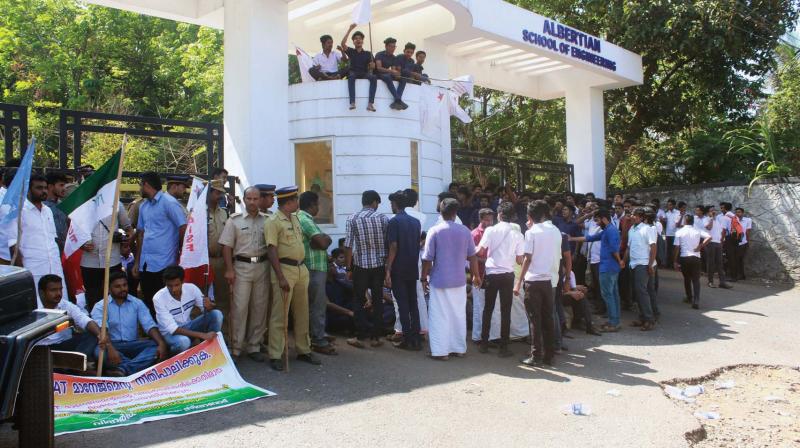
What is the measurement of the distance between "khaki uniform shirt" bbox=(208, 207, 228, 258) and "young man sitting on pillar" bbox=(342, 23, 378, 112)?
11.9 feet

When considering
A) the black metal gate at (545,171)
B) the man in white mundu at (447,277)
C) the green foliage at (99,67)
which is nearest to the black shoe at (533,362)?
the man in white mundu at (447,277)

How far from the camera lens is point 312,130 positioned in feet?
35.3

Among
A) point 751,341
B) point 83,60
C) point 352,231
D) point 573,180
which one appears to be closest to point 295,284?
point 352,231

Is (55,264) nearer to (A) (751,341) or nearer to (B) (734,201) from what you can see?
(A) (751,341)

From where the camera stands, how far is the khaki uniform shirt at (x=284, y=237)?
21.8 feet

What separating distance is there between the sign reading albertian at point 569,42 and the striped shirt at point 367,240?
8.08 metres

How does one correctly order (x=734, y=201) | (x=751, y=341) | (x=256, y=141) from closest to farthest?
(x=751, y=341) → (x=256, y=141) → (x=734, y=201)

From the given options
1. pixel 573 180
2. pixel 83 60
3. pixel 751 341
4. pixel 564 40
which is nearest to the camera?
pixel 751 341

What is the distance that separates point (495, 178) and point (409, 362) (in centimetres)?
1749

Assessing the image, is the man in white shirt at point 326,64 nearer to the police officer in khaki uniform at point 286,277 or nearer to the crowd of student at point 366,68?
the crowd of student at point 366,68

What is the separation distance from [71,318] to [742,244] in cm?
1435

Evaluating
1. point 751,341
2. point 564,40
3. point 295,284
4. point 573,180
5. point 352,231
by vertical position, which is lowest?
point 751,341

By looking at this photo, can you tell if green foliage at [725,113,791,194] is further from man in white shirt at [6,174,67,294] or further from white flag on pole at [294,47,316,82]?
man in white shirt at [6,174,67,294]

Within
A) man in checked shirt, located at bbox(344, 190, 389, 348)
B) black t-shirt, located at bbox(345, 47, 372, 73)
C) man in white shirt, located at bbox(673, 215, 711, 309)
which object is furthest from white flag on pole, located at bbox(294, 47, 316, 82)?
man in white shirt, located at bbox(673, 215, 711, 309)
